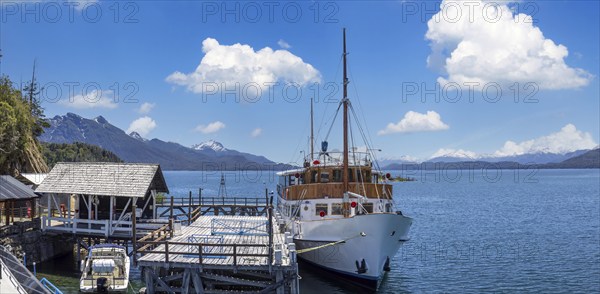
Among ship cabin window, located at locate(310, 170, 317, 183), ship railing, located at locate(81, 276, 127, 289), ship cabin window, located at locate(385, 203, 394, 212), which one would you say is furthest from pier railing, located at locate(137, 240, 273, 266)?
ship cabin window, located at locate(385, 203, 394, 212)

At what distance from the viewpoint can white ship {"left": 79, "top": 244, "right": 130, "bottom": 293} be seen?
79.0 ft

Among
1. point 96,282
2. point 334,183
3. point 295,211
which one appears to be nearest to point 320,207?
point 334,183

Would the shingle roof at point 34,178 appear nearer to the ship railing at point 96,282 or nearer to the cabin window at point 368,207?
the ship railing at point 96,282

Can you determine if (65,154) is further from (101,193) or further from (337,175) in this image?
(337,175)

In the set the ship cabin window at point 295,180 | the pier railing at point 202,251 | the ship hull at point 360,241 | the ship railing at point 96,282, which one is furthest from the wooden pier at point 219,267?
the ship cabin window at point 295,180

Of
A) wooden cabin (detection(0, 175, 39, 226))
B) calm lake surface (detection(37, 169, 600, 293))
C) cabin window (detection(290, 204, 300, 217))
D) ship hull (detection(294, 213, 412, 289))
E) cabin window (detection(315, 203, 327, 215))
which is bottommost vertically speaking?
calm lake surface (detection(37, 169, 600, 293))

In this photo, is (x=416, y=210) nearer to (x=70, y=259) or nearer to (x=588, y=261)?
(x=588, y=261)

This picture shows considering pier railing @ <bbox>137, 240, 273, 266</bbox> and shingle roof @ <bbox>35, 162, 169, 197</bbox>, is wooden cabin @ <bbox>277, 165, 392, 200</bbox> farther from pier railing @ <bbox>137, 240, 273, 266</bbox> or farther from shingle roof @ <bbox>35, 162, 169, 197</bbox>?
shingle roof @ <bbox>35, 162, 169, 197</bbox>

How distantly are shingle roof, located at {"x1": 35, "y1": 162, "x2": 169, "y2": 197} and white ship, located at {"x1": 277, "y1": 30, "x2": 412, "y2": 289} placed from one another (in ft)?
→ 30.9

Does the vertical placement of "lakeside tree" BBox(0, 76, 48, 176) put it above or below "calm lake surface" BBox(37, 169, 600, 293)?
above

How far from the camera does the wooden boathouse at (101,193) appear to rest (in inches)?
1208

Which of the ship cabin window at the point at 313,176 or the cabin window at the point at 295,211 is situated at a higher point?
the ship cabin window at the point at 313,176

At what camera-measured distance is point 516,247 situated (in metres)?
43.2

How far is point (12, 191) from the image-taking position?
31.0 metres
